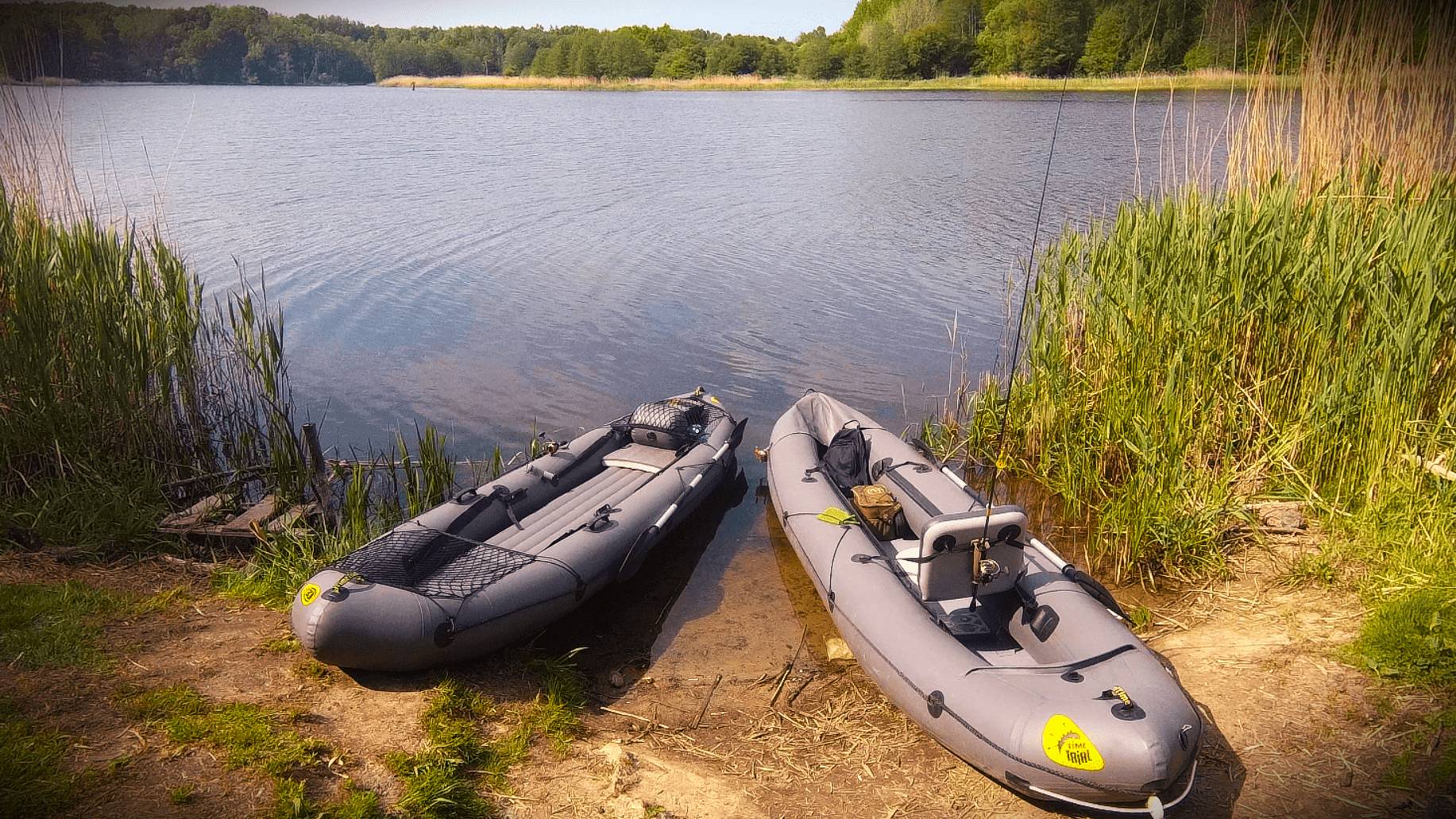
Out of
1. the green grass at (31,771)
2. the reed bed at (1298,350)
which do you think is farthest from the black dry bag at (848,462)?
the green grass at (31,771)

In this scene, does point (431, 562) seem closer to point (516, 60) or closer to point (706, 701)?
point (706, 701)

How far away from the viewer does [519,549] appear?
16.1 feet

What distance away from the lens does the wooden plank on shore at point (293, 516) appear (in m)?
5.09

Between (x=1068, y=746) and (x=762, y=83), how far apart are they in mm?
54036

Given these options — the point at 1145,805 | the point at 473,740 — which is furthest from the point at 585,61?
the point at 1145,805

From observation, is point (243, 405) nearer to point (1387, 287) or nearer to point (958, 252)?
point (1387, 287)

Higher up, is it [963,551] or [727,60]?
[727,60]

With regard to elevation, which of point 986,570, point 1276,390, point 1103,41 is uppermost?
point 1103,41

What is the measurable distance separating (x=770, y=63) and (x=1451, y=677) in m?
59.3

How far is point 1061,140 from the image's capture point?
20016mm

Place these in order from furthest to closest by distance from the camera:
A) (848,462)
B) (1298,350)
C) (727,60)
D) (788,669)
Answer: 1. (727,60)
2. (848,462)
3. (1298,350)
4. (788,669)

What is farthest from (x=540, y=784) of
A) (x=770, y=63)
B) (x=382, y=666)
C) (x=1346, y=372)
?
(x=770, y=63)

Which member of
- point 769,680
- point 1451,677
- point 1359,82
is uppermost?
point 1359,82

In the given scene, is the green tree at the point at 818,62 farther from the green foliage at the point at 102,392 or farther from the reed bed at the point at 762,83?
the green foliage at the point at 102,392
